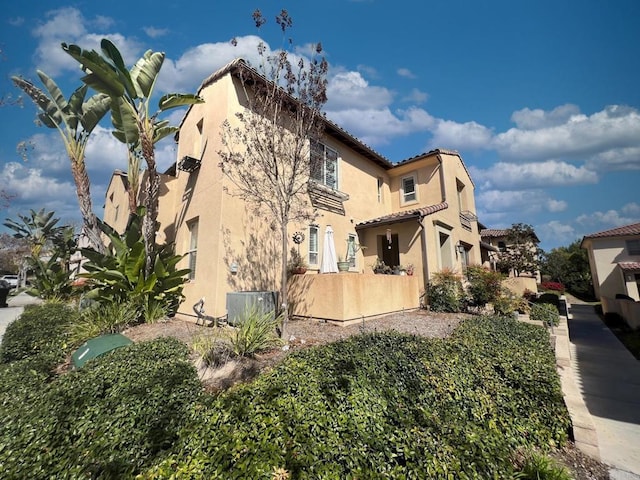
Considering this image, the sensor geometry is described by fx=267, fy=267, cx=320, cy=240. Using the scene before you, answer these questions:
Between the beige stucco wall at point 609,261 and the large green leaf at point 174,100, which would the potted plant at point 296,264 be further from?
the beige stucco wall at point 609,261

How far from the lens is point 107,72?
26.2ft

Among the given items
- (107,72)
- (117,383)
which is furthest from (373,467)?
(107,72)

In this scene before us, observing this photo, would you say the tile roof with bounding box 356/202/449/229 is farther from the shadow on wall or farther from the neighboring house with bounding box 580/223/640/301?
the neighboring house with bounding box 580/223/640/301

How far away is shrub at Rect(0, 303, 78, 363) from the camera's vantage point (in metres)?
6.92

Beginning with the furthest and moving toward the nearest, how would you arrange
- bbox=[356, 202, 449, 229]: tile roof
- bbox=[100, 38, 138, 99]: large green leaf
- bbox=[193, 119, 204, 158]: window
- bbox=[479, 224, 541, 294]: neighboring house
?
bbox=[479, 224, 541, 294]: neighboring house, bbox=[356, 202, 449, 229]: tile roof, bbox=[193, 119, 204, 158]: window, bbox=[100, 38, 138, 99]: large green leaf

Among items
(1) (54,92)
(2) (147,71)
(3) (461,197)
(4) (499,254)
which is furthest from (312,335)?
(4) (499,254)

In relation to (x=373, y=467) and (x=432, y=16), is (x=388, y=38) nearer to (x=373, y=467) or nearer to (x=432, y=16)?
(x=432, y=16)

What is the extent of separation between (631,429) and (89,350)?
399 inches

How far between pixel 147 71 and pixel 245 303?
851 cm

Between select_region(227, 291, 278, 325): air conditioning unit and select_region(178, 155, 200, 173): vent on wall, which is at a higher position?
select_region(178, 155, 200, 173): vent on wall

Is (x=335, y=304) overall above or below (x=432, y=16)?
below

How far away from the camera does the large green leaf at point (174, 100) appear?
9.46 metres

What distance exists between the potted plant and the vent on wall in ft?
17.5

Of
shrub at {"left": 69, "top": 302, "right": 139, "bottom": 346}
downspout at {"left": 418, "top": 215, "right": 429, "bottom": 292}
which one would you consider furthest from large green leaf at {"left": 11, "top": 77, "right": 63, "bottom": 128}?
downspout at {"left": 418, "top": 215, "right": 429, "bottom": 292}
